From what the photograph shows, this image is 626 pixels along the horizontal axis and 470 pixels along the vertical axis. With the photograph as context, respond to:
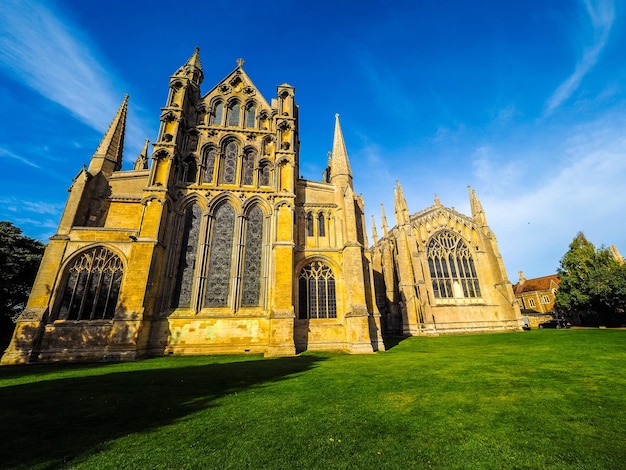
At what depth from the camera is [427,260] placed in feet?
106

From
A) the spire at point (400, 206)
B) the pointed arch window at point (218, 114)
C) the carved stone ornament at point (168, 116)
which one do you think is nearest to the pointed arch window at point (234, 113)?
the pointed arch window at point (218, 114)

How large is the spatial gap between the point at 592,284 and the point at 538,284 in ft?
91.4

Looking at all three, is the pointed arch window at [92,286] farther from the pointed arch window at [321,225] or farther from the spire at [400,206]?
the spire at [400,206]

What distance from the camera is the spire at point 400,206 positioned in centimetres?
3262

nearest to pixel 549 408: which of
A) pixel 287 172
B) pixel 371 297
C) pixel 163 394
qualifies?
pixel 163 394

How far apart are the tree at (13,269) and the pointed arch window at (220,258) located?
53.1ft

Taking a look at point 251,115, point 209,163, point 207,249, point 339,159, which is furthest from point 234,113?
point 207,249

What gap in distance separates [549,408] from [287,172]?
1794 cm

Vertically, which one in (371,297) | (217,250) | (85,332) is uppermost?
(217,250)

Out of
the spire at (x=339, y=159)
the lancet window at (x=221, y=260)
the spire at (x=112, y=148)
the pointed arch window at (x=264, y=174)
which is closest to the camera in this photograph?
the lancet window at (x=221, y=260)

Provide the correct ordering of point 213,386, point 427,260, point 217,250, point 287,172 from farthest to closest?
1. point 427,260
2. point 287,172
3. point 217,250
4. point 213,386

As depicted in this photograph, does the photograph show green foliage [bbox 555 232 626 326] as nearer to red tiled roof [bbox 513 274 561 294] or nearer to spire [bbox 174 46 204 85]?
red tiled roof [bbox 513 274 561 294]

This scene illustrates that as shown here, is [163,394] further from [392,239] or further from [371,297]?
[392,239]

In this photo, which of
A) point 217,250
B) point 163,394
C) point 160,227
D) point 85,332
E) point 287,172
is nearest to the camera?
point 163,394
